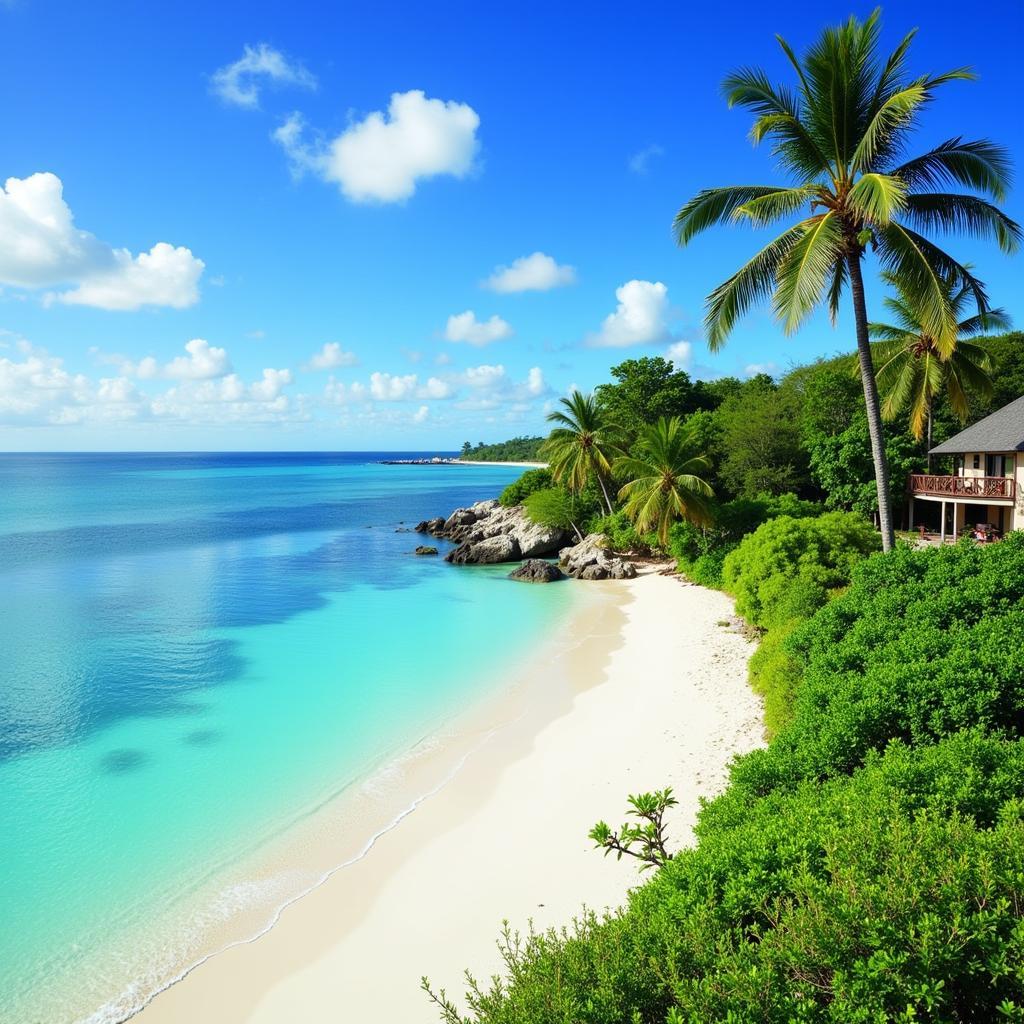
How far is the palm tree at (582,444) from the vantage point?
1407 inches

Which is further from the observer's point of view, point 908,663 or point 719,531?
point 719,531

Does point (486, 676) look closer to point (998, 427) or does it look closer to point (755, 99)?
point (755, 99)

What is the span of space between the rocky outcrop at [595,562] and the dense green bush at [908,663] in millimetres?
21374

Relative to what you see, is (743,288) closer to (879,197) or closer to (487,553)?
(879,197)

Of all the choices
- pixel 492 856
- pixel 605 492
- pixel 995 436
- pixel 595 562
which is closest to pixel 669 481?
pixel 595 562

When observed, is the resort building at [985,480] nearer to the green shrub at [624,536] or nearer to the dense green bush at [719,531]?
the dense green bush at [719,531]

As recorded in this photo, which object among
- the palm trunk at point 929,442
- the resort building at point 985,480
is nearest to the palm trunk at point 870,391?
the resort building at point 985,480

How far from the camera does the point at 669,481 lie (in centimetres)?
2714

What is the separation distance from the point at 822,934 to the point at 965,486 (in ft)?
88.7

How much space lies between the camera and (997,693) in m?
6.33

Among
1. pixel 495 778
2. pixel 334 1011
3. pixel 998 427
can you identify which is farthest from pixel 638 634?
Answer: pixel 998 427

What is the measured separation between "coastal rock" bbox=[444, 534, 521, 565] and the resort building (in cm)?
2003

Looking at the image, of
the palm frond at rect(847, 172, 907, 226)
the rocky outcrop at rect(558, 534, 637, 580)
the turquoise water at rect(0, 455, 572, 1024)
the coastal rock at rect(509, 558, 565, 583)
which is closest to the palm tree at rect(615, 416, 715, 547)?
the rocky outcrop at rect(558, 534, 637, 580)

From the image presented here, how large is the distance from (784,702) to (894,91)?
446 inches
